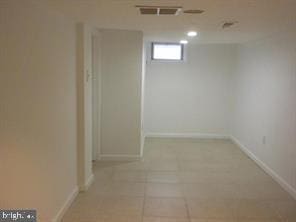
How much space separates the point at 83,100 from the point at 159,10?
58.6 inches

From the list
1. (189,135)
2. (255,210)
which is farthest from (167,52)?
(255,210)

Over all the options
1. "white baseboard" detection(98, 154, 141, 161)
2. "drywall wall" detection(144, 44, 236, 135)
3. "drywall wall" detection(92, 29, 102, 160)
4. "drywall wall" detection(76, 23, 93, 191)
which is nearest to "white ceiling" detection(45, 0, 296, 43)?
"drywall wall" detection(76, 23, 93, 191)

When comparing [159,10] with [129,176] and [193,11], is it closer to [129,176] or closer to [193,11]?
[193,11]

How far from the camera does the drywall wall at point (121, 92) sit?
196 inches

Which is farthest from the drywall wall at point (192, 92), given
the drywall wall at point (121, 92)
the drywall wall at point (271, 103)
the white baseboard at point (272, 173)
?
the drywall wall at point (121, 92)

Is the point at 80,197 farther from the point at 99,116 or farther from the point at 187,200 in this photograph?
the point at 99,116

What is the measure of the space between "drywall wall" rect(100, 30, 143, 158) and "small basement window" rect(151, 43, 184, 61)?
1985 millimetres

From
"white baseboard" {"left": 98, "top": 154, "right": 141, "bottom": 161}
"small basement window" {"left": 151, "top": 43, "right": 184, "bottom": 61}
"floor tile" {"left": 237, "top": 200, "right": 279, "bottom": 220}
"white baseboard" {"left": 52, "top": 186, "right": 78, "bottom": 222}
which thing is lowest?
"floor tile" {"left": 237, "top": 200, "right": 279, "bottom": 220}

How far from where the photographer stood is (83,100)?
3.83 meters

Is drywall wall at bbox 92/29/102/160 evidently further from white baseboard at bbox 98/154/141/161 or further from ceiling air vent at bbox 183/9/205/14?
ceiling air vent at bbox 183/9/205/14

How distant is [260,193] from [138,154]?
6.69ft

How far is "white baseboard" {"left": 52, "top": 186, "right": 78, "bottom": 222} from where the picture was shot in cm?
315

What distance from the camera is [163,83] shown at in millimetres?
6957

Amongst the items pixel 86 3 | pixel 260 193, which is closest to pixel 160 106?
pixel 260 193
